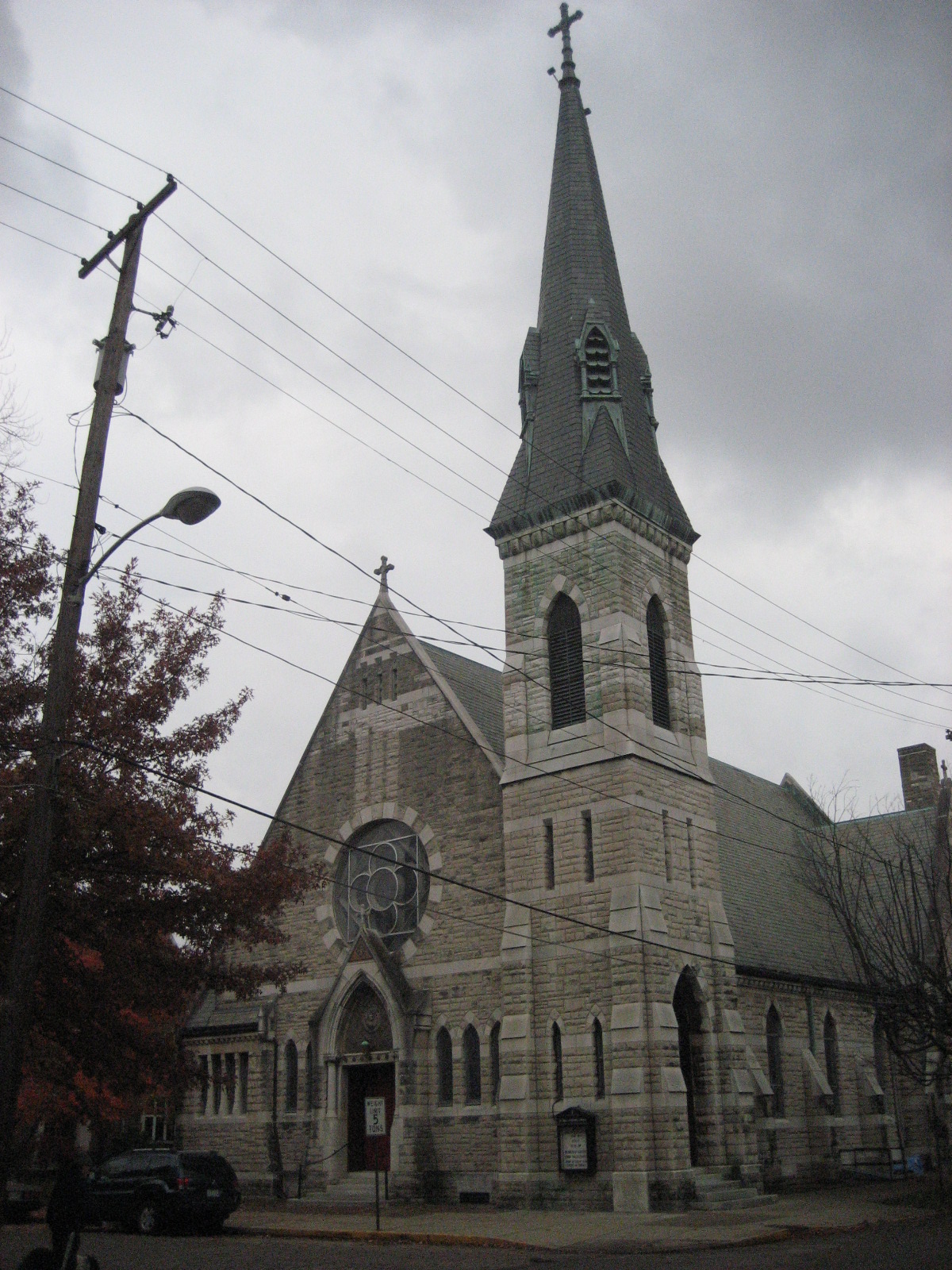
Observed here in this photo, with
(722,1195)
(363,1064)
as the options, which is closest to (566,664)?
(363,1064)

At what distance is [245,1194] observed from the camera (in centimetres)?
2578

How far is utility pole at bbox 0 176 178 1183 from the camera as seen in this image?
9445mm

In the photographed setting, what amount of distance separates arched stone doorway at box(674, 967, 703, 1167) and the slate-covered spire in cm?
992

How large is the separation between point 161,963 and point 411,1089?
10083 millimetres

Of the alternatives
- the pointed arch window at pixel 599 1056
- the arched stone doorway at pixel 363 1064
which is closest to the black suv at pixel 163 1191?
the arched stone doorway at pixel 363 1064

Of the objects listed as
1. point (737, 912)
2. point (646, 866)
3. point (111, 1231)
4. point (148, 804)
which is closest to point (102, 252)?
point (148, 804)

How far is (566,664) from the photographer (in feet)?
82.2

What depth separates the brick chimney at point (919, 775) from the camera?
39.0 m

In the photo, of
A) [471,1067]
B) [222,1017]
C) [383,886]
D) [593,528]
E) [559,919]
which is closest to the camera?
[559,919]

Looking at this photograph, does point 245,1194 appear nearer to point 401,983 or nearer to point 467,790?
point 401,983

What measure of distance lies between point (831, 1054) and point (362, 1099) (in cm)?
1130

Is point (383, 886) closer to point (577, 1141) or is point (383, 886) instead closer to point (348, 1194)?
point (348, 1194)

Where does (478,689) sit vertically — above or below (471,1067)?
above

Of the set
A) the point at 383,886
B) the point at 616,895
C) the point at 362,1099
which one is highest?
the point at 383,886
